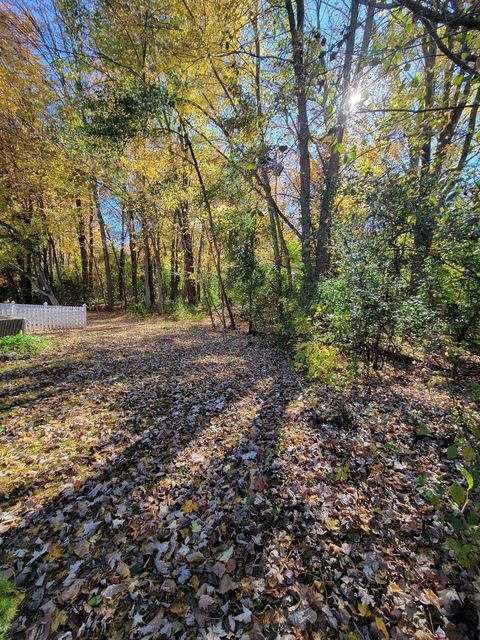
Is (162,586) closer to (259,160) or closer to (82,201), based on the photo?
(259,160)

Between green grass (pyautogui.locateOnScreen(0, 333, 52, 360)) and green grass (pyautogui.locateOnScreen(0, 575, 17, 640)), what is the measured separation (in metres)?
5.59

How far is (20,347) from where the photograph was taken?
663 centimetres

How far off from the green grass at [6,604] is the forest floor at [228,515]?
0.16 feet

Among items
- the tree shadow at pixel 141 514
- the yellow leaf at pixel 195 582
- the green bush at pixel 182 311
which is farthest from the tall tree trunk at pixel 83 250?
the yellow leaf at pixel 195 582

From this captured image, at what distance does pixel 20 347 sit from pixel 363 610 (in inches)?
307

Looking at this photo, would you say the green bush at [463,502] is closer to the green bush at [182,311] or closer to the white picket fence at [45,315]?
the white picket fence at [45,315]

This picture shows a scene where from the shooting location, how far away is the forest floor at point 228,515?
1727 millimetres

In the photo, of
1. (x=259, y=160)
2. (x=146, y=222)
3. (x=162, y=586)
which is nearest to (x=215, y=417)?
(x=162, y=586)

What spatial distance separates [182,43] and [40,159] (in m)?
8.68

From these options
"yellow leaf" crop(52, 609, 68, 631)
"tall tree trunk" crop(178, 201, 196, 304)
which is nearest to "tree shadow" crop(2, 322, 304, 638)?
"yellow leaf" crop(52, 609, 68, 631)

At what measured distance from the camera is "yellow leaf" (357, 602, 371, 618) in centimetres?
169

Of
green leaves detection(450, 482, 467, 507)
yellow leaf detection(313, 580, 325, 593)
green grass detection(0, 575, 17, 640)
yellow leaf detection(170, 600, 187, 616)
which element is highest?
green leaves detection(450, 482, 467, 507)

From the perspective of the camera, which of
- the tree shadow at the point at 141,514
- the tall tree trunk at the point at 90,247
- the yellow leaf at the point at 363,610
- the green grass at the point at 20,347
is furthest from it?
the tall tree trunk at the point at 90,247

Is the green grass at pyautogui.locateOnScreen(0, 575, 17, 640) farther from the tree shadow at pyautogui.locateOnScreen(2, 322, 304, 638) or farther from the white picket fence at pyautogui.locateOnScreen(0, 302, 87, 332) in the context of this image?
the white picket fence at pyautogui.locateOnScreen(0, 302, 87, 332)
